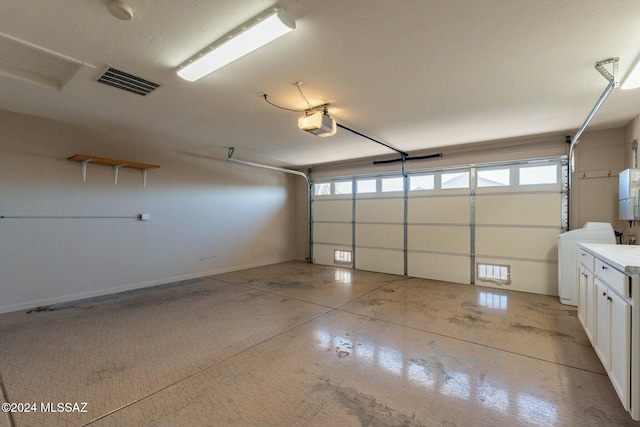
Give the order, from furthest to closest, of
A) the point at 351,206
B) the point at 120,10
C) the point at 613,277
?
the point at 351,206, the point at 613,277, the point at 120,10

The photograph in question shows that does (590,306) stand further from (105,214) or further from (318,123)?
(105,214)

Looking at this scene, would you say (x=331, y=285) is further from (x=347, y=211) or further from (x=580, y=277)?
(x=580, y=277)

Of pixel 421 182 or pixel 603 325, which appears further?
pixel 421 182

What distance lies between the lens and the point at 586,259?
2668 mm

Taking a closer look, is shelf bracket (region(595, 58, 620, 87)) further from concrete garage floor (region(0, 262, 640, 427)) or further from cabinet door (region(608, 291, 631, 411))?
concrete garage floor (region(0, 262, 640, 427))

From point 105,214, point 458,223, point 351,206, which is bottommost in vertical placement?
point 458,223

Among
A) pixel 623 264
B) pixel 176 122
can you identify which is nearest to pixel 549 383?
pixel 623 264

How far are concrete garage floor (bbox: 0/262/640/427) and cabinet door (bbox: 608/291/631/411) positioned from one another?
20cm

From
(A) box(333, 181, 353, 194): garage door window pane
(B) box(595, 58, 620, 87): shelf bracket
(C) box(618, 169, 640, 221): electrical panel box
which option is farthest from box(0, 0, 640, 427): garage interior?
(C) box(618, 169, 640, 221): electrical panel box

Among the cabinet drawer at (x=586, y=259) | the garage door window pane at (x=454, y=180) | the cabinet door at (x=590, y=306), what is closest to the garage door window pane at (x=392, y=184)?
the garage door window pane at (x=454, y=180)

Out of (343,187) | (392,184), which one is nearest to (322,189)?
(343,187)

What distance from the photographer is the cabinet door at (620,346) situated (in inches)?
63.9

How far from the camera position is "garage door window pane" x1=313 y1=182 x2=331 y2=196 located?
23.7 feet

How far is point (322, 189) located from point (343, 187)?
681 mm
